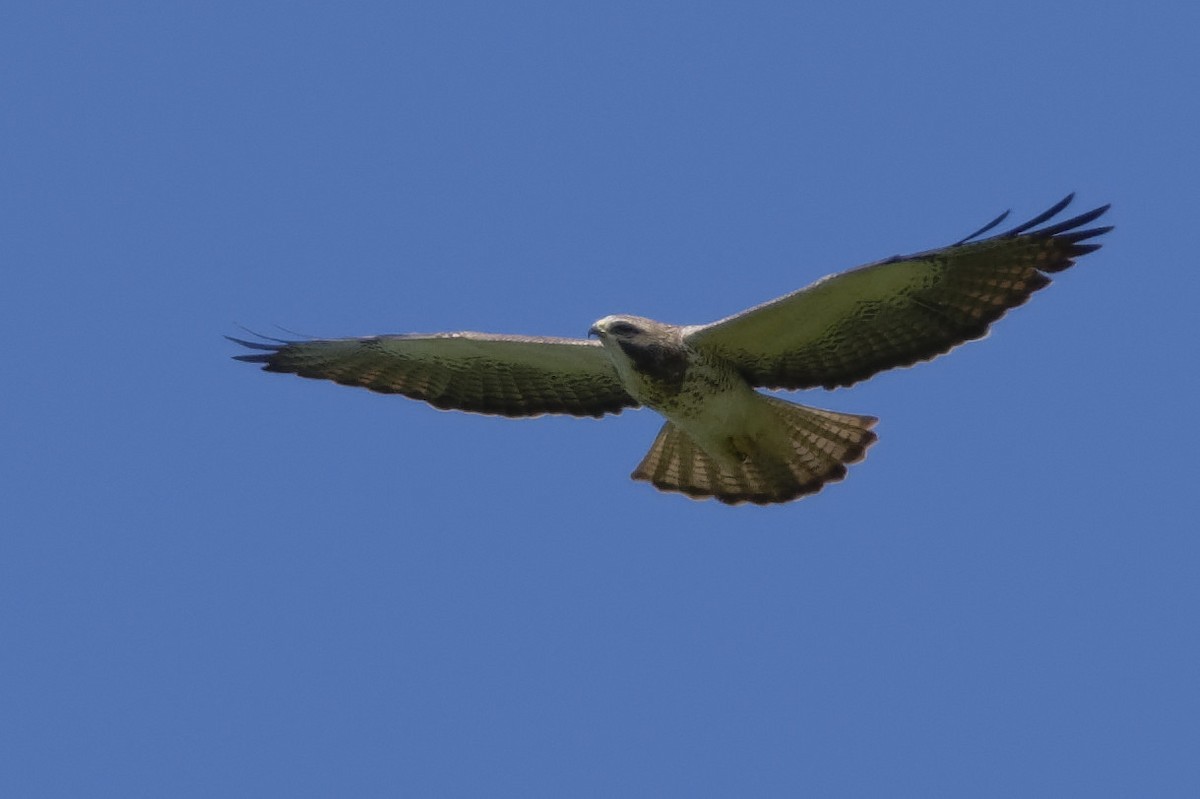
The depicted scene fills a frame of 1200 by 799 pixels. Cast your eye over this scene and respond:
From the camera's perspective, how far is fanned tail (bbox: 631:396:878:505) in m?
14.3

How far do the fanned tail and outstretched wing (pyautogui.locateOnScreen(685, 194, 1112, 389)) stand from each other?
0.94ft

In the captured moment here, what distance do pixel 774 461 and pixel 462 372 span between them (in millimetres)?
2280

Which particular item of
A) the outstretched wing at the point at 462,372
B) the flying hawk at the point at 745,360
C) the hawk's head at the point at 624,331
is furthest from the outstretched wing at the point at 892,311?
the outstretched wing at the point at 462,372

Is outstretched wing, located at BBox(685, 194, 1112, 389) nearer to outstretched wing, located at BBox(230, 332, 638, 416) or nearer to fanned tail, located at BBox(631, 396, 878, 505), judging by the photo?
fanned tail, located at BBox(631, 396, 878, 505)

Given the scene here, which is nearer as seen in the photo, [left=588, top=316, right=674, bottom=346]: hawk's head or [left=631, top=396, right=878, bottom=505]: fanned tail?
[left=588, top=316, right=674, bottom=346]: hawk's head

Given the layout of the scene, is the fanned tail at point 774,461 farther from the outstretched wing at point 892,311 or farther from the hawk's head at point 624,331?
the hawk's head at point 624,331

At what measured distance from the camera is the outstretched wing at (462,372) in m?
A: 14.5

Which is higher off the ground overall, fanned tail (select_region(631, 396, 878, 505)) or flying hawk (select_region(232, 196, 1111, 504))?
flying hawk (select_region(232, 196, 1111, 504))

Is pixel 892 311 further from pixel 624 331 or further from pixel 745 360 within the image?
pixel 624 331

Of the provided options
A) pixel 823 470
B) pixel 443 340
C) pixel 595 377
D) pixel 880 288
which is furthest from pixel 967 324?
pixel 443 340

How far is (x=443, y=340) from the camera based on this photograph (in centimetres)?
1438

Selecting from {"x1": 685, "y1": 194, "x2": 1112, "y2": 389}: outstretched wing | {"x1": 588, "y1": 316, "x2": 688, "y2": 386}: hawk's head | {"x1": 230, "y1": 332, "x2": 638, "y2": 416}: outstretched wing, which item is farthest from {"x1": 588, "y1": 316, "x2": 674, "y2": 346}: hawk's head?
{"x1": 230, "y1": 332, "x2": 638, "y2": 416}: outstretched wing

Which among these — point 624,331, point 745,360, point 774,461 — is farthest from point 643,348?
point 774,461

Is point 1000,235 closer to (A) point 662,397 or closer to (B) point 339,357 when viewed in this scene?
(A) point 662,397
